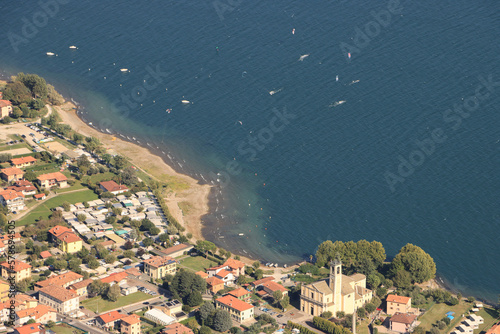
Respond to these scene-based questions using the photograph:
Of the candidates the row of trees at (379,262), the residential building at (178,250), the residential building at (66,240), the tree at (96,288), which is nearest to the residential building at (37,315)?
the tree at (96,288)

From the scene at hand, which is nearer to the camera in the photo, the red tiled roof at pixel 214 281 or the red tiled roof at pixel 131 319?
the red tiled roof at pixel 131 319

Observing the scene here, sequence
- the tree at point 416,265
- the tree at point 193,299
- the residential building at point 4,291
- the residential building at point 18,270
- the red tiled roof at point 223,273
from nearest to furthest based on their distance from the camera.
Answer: the residential building at point 4,291
the tree at point 193,299
the residential building at point 18,270
the red tiled roof at point 223,273
the tree at point 416,265

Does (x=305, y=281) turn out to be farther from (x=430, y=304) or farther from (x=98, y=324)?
(x=98, y=324)

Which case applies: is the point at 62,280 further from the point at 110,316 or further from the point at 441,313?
the point at 441,313

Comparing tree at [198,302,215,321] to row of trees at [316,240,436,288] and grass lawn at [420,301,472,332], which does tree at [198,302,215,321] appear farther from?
grass lawn at [420,301,472,332]

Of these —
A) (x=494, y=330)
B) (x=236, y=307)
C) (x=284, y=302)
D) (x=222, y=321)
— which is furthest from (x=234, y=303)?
(x=494, y=330)

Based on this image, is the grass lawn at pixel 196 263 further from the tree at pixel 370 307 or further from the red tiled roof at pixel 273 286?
the tree at pixel 370 307

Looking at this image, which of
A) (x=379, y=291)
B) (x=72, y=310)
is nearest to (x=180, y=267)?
(x=72, y=310)
